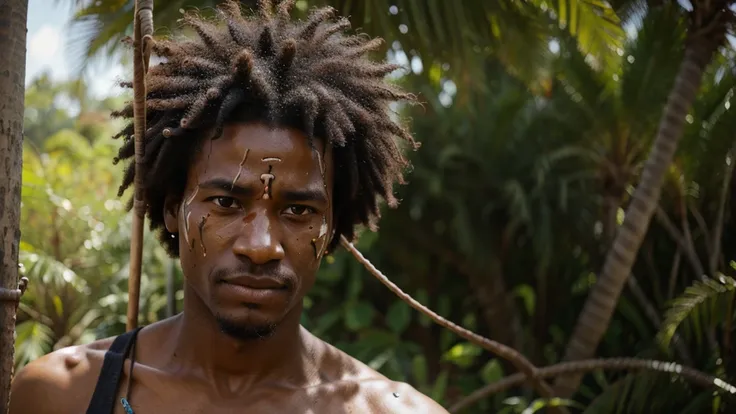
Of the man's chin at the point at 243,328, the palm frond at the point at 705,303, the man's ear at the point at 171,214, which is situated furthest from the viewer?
the palm frond at the point at 705,303

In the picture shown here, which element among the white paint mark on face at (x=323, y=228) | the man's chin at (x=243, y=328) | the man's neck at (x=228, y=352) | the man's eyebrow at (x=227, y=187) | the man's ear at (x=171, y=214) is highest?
the man's eyebrow at (x=227, y=187)

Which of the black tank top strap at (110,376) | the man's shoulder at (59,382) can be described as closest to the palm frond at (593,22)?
the black tank top strap at (110,376)

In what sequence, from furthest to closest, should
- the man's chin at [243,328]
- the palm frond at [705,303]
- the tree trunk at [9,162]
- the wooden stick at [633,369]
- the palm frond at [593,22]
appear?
the wooden stick at [633,369]
the palm frond at [593,22]
the palm frond at [705,303]
the man's chin at [243,328]
the tree trunk at [9,162]

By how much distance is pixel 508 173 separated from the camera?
24.0ft

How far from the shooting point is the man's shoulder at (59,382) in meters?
2.33

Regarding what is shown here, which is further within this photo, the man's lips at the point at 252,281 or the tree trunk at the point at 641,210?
the tree trunk at the point at 641,210

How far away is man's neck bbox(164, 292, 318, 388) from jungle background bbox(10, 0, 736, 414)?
6.81 ft

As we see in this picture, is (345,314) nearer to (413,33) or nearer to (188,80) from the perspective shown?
(413,33)

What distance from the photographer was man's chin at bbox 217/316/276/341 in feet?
7.50

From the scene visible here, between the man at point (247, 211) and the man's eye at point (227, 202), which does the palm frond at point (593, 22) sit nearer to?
the man at point (247, 211)

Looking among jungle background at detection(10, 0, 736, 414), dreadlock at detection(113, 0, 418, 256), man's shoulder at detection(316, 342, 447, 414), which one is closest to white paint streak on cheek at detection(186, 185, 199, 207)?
dreadlock at detection(113, 0, 418, 256)

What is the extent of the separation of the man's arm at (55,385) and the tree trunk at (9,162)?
0.14 m

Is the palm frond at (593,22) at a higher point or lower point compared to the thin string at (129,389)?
higher

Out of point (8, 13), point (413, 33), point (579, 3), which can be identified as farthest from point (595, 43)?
point (8, 13)
